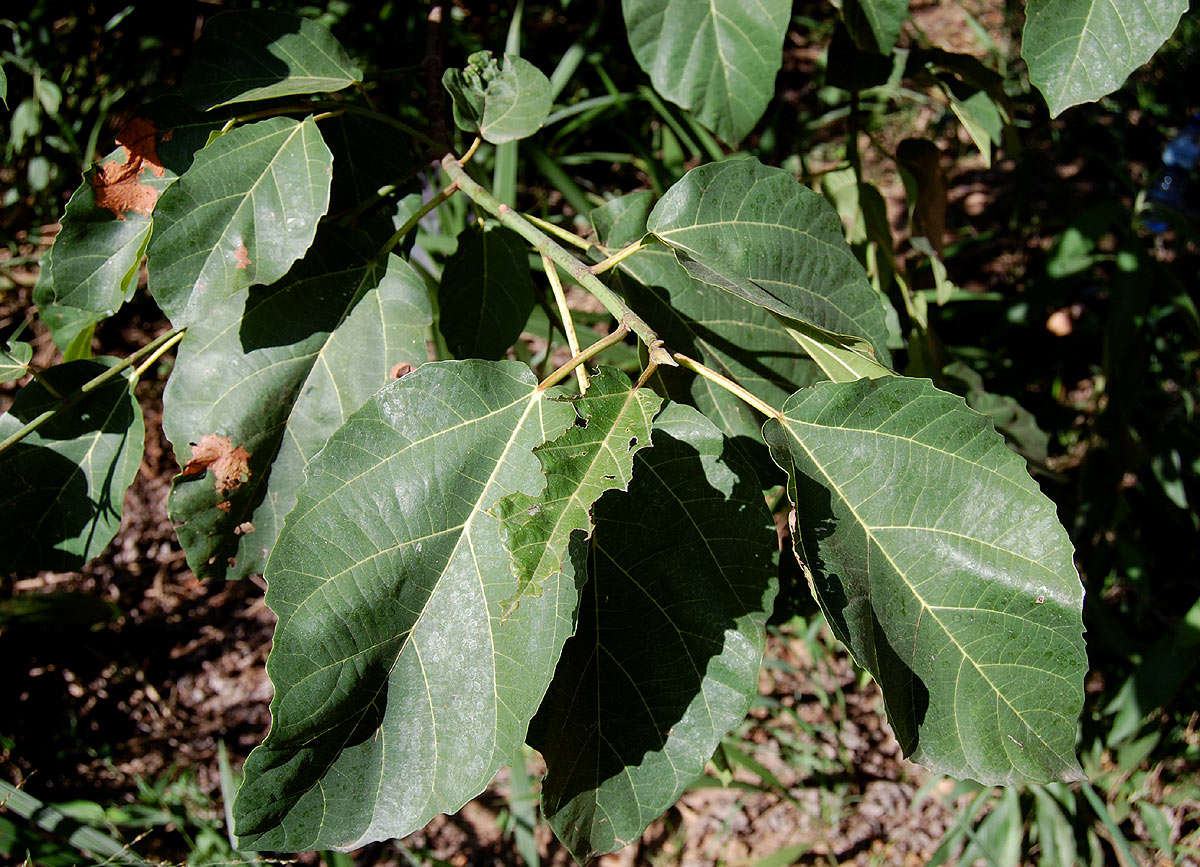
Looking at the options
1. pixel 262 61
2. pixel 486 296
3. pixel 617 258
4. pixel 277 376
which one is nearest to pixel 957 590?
pixel 617 258

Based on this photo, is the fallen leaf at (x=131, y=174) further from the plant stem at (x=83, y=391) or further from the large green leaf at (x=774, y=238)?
the large green leaf at (x=774, y=238)

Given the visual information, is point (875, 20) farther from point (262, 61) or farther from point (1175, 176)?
point (1175, 176)

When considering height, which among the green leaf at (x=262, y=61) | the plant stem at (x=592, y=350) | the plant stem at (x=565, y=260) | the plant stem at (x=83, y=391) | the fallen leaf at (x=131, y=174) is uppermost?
the green leaf at (x=262, y=61)

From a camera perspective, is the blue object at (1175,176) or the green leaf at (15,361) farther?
the blue object at (1175,176)

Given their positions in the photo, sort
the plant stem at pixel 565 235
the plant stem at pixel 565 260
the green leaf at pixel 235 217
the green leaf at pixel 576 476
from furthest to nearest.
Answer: the plant stem at pixel 565 235, the green leaf at pixel 235 217, the plant stem at pixel 565 260, the green leaf at pixel 576 476

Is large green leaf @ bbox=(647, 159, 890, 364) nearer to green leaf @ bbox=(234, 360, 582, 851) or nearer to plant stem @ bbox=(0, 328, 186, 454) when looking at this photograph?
green leaf @ bbox=(234, 360, 582, 851)

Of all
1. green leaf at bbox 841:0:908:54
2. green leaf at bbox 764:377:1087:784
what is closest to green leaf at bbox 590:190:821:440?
green leaf at bbox 764:377:1087:784

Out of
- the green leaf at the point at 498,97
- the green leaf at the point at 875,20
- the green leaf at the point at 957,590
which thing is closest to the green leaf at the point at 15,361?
the green leaf at the point at 498,97
